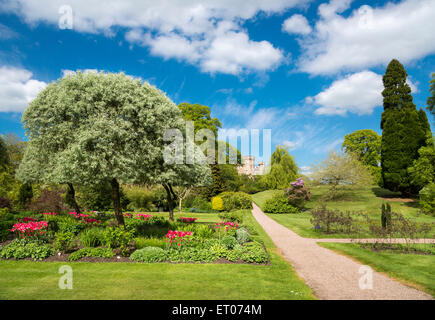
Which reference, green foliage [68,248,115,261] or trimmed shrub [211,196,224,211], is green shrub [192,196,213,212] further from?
green foliage [68,248,115,261]

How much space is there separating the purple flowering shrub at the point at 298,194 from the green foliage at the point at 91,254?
2222cm

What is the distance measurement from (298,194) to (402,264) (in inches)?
773

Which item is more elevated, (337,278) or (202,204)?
(202,204)

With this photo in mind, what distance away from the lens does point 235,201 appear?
1116 inches

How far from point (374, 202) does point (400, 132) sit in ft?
26.8

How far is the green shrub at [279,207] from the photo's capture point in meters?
26.9

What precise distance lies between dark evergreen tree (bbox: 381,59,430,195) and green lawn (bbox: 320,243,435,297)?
877 inches

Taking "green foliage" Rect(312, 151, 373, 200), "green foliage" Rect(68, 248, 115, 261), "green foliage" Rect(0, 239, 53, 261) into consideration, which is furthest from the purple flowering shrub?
"green foliage" Rect(0, 239, 53, 261)

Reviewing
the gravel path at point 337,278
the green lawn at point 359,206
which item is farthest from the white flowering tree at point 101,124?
the green lawn at point 359,206

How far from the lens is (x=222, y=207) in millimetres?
28250

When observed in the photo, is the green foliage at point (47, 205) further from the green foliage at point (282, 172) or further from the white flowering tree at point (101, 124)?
the green foliage at point (282, 172)

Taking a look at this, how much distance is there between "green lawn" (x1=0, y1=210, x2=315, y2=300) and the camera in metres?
5.40

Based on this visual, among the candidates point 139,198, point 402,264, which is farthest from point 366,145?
A: point 402,264

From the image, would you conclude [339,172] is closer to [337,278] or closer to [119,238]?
[337,278]
